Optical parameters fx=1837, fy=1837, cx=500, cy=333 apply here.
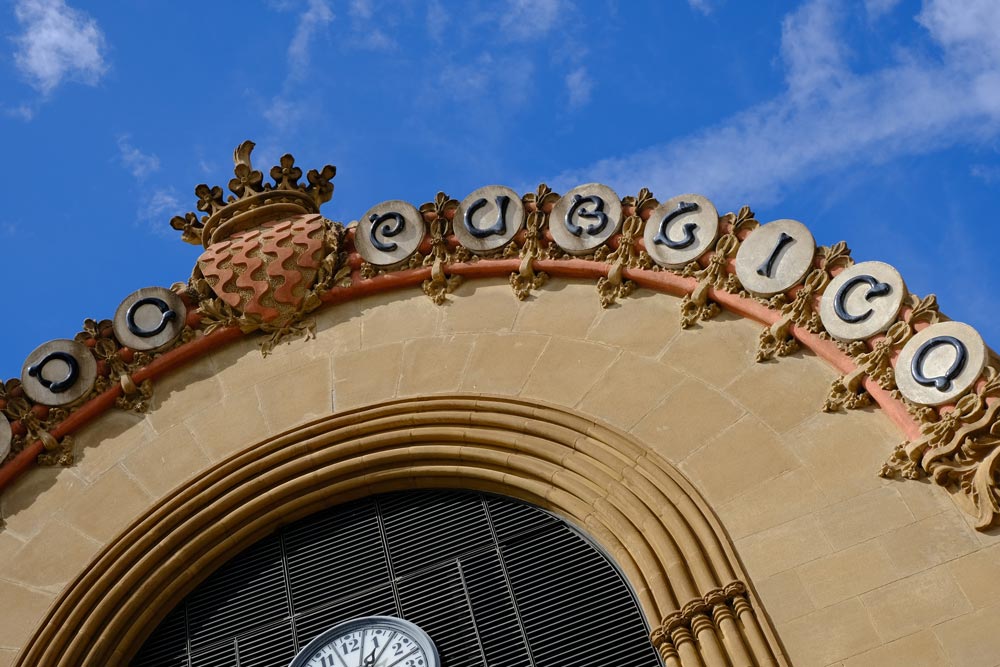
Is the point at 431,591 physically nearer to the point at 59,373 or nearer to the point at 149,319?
the point at 149,319

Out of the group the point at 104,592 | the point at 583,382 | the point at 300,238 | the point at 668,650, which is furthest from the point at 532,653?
the point at 300,238

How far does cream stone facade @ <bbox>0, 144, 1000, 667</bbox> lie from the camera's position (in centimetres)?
1933

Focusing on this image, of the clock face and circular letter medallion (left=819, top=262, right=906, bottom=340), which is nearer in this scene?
the clock face

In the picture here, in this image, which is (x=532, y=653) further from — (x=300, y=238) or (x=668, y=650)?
(x=300, y=238)

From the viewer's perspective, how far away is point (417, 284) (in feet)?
81.9

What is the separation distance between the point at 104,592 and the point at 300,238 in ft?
18.7

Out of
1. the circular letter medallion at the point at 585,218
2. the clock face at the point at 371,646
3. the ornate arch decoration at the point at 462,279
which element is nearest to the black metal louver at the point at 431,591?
the clock face at the point at 371,646

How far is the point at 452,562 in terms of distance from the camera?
22062 millimetres

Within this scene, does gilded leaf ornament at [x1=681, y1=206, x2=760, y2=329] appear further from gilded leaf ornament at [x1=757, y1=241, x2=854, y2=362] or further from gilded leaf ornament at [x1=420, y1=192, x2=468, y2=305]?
gilded leaf ornament at [x1=420, y1=192, x2=468, y2=305]

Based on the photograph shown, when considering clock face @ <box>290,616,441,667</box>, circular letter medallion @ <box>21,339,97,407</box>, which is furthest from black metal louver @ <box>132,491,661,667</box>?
circular letter medallion @ <box>21,339,97,407</box>

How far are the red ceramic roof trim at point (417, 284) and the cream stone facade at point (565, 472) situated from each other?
10 centimetres

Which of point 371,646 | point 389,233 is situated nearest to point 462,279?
point 389,233

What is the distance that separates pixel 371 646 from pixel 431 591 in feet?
3.20

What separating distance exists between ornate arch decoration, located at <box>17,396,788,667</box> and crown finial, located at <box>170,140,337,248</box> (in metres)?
4.07
